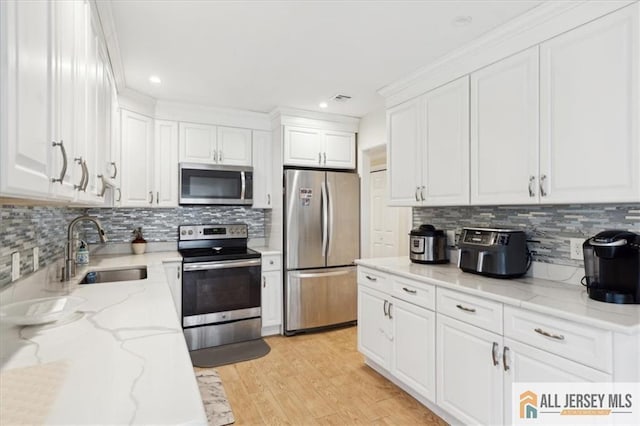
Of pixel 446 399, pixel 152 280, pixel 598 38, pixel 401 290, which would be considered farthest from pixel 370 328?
pixel 598 38

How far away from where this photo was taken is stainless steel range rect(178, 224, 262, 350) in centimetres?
326

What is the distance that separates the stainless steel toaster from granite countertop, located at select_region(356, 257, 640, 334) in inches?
2.2

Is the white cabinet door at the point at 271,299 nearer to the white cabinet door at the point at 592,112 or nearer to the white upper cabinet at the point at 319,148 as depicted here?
the white upper cabinet at the point at 319,148

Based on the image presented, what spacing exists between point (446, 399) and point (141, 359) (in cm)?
178

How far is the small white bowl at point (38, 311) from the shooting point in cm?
125

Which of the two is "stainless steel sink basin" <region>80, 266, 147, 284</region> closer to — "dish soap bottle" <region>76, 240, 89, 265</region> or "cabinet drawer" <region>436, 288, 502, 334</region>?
"dish soap bottle" <region>76, 240, 89, 265</region>

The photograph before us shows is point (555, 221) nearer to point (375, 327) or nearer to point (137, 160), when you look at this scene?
point (375, 327)

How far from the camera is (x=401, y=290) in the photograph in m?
2.41

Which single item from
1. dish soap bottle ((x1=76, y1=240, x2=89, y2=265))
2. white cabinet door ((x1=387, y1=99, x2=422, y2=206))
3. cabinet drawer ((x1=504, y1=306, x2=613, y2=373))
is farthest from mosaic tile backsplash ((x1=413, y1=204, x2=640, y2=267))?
dish soap bottle ((x1=76, y1=240, x2=89, y2=265))

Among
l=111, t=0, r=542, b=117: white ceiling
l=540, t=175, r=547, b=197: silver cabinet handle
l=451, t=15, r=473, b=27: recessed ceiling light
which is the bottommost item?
l=540, t=175, r=547, b=197: silver cabinet handle

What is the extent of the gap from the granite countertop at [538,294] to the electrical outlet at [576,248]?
0.17 metres

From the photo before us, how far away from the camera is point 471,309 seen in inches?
74.4

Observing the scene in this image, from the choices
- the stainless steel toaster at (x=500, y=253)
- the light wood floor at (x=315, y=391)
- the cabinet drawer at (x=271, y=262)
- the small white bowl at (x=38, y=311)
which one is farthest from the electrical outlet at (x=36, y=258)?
the stainless steel toaster at (x=500, y=253)

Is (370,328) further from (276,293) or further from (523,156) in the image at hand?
(523,156)
